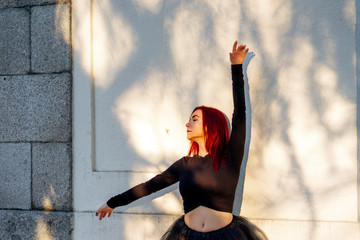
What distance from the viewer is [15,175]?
4.82 meters

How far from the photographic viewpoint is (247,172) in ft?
13.4

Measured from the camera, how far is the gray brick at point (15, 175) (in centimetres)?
477

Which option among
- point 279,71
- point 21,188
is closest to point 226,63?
point 279,71

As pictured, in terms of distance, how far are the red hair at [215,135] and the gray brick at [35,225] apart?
2.01m

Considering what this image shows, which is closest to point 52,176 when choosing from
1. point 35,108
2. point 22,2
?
point 35,108

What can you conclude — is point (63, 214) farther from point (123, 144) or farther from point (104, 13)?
point (104, 13)

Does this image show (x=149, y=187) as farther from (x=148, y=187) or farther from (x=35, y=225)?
(x=35, y=225)

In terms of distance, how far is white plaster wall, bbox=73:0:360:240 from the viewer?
153 inches

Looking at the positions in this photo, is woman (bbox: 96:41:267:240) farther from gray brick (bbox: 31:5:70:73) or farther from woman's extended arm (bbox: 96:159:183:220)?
gray brick (bbox: 31:5:70:73)

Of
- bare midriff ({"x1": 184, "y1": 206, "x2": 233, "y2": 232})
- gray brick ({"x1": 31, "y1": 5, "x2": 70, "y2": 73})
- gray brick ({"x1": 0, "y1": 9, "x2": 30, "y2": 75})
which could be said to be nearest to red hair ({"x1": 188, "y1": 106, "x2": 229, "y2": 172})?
bare midriff ({"x1": 184, "y1": 206, "x2": 233, "y2": 232})

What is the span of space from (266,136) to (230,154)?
2.59ft

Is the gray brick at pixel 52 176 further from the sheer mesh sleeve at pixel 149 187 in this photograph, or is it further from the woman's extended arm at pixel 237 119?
the woman's extended arm at pixel 237 119

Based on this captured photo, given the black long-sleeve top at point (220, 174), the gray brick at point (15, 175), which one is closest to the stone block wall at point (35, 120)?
the gray brick at point (15, 175)

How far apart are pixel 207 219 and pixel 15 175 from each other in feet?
8.51
